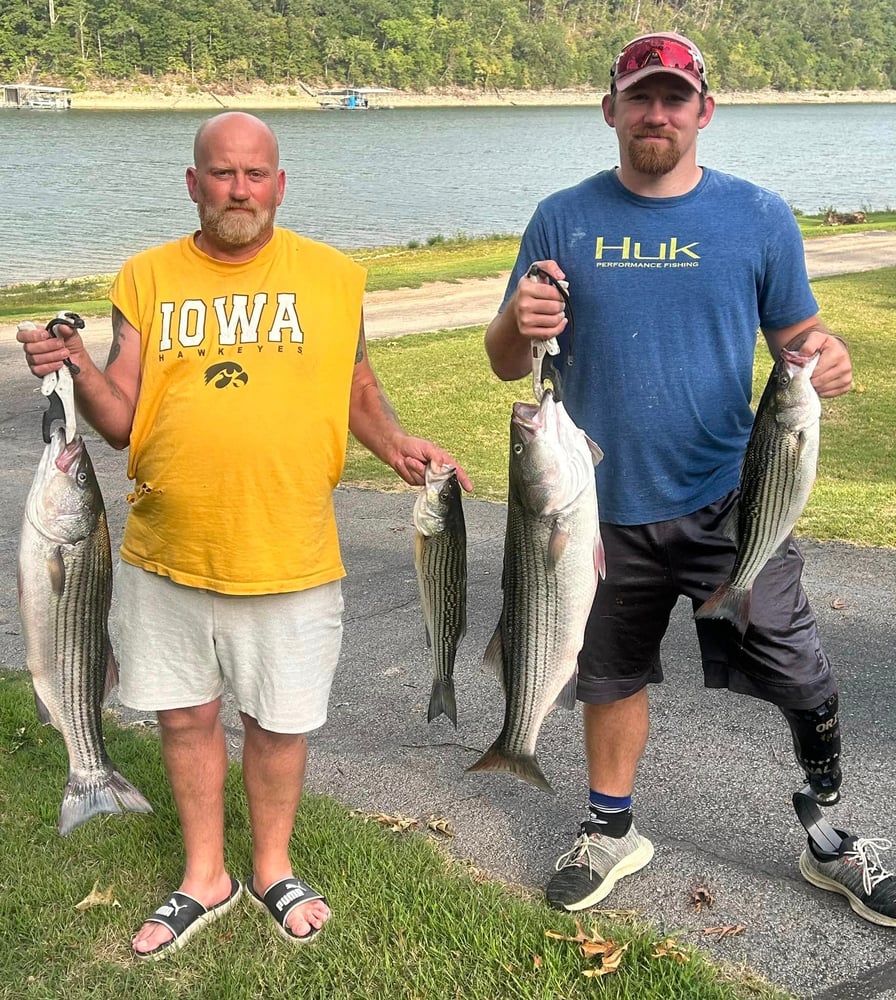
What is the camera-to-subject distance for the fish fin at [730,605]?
3354 millimetres

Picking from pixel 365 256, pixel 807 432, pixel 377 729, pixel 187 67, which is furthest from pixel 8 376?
pixel 187 67

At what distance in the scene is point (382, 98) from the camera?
13762cm

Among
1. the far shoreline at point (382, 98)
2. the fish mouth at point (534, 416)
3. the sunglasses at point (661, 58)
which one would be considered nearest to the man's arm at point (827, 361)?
the fish mouth at point (534, 416)

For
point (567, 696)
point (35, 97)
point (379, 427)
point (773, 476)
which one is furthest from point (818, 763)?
point (35, 97)

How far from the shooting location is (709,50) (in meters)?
161

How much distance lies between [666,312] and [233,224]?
4.22 feet

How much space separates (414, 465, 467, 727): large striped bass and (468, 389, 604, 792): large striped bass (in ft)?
0.45

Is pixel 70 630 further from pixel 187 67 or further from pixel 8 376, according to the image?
pixel 187 67

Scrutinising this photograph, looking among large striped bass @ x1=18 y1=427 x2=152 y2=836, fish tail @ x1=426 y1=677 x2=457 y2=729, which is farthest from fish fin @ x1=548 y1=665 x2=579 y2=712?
large striped bass @ x1=18 y1=427 x2=152 y2=836

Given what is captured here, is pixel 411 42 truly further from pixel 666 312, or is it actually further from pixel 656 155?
pixel 666 312

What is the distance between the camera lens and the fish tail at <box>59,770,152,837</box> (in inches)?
134

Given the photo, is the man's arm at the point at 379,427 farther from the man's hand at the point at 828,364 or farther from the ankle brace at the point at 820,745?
the ankle brace at the point at 820,745

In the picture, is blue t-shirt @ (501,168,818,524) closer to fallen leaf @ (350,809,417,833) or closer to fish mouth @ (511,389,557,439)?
fish mouth @ (511,389,557,439)

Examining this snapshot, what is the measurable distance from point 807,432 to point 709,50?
174 metres
